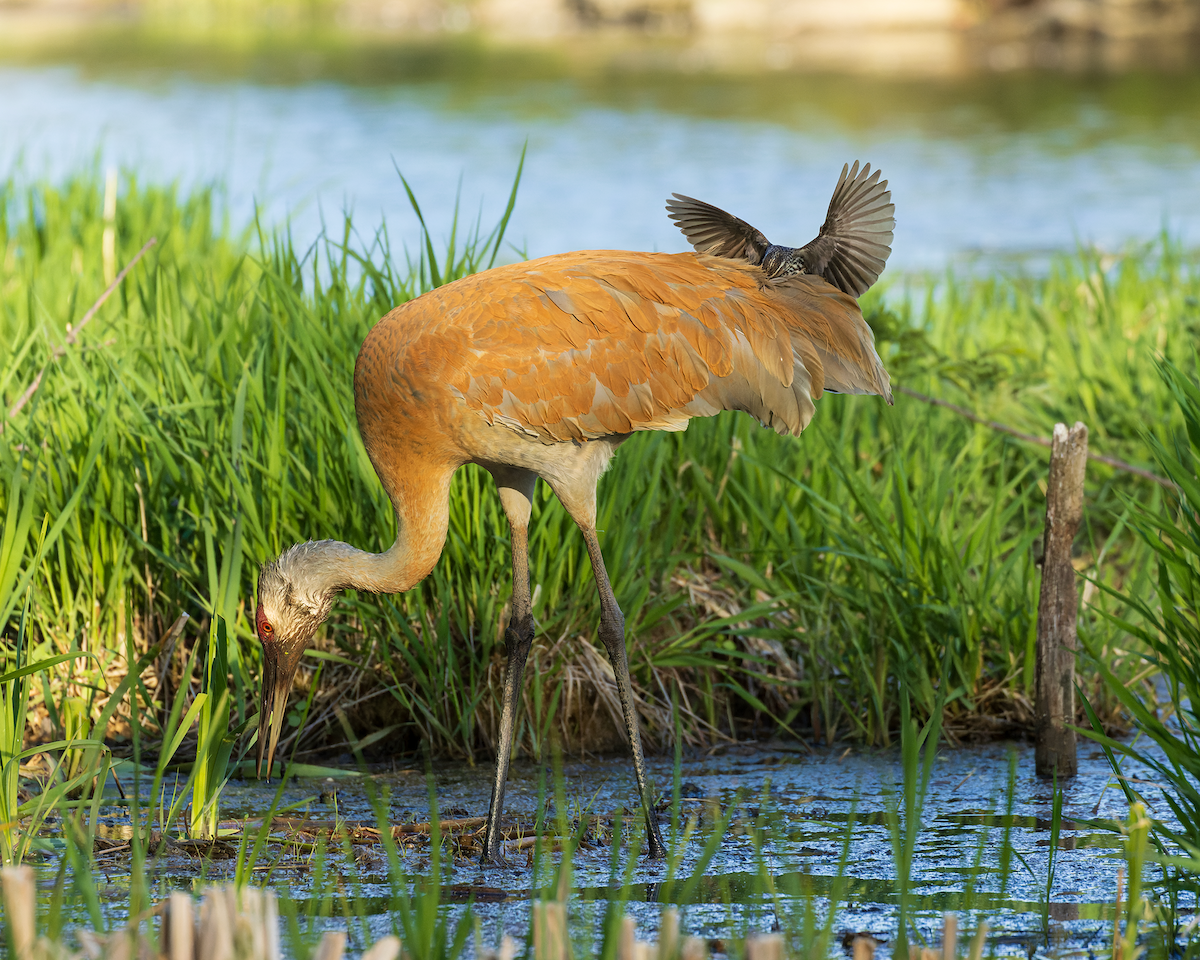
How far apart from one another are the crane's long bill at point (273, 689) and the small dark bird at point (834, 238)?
163 centimetres

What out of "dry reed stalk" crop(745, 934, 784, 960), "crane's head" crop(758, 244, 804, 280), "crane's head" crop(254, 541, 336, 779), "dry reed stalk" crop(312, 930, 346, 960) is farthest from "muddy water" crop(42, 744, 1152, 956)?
"crane's head" crop(758, 244, 804, 280)

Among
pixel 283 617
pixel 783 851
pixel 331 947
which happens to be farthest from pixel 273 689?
pixel 331 947

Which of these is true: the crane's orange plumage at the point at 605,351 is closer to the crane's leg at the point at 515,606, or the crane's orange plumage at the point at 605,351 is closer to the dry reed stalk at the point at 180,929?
the crane's leg at the point at 515,606

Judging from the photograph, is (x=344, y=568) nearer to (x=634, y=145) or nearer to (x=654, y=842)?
(x=654, y=842)

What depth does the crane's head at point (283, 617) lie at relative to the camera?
3.66 metres

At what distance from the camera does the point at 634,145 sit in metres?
20.6

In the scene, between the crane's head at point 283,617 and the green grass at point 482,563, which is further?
the green grass at point 482,563

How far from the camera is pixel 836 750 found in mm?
4656

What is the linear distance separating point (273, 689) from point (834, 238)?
6.43 feet

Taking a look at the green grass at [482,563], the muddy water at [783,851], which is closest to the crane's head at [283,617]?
the muddy water at [783,851]

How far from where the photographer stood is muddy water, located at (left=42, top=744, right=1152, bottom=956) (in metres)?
3.22

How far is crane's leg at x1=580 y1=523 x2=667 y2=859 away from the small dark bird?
950 mm

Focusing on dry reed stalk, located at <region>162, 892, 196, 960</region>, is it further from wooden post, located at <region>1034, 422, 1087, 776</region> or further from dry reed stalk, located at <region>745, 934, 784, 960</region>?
wooden post, located at <region>1034, 422, 1087, 776</region>

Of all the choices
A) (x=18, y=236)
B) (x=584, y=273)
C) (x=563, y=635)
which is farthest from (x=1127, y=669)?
(x=18, y=236)
